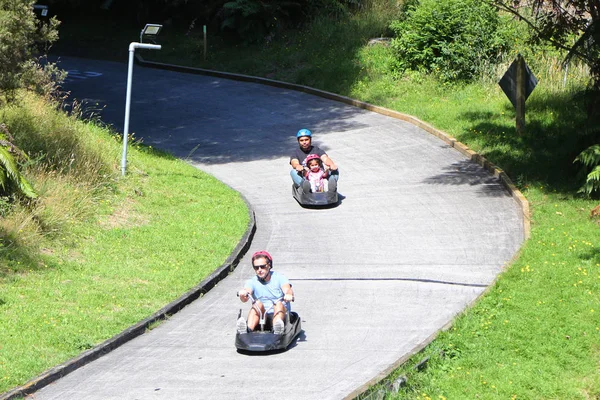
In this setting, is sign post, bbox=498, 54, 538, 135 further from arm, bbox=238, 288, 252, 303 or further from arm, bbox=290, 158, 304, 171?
arm, bbox=238, 288, 252, 303

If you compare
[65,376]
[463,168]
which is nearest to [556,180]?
[463,168]

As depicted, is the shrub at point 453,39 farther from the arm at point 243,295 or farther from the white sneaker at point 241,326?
the white sneaker at point 241,326

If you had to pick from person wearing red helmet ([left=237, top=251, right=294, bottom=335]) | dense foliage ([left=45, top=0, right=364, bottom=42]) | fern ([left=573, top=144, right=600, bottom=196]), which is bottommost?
person wearing red helmet ([left=237, top=251, right=294, bottom=335])

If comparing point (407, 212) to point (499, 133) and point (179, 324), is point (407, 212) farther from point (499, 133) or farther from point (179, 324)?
point (179, 324)

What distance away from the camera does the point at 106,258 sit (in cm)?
1272

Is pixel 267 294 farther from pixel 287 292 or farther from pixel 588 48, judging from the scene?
pixel 588 48

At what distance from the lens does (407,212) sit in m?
15.7

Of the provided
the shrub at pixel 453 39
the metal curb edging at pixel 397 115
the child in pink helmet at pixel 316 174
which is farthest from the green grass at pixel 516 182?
the child in pink helmet at pixel 316 174

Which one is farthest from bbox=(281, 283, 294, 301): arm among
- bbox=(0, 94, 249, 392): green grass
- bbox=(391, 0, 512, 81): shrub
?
bbox=(391, 0, 512, 81): shrub

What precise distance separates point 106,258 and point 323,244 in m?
3.58

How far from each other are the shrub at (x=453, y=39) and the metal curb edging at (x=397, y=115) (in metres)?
2.06

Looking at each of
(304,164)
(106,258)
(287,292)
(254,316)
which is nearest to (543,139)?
(304,164)

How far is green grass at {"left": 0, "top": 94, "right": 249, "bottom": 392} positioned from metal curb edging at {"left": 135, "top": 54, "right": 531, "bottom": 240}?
194 inches

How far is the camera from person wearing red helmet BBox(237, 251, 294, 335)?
400 inches
